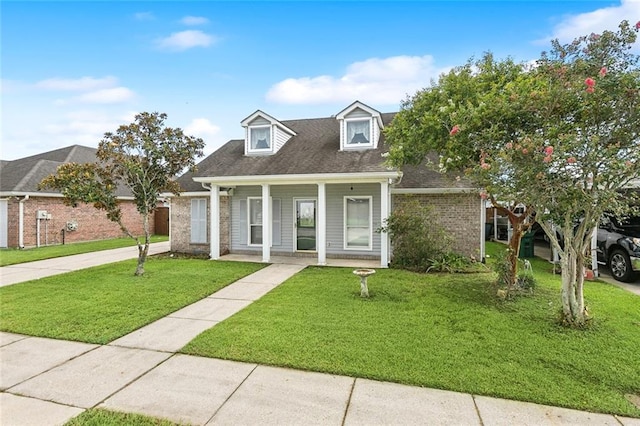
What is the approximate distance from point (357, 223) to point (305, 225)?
2.11m

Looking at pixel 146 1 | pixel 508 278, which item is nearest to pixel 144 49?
pixel 146 1

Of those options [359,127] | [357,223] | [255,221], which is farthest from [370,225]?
[255,221]

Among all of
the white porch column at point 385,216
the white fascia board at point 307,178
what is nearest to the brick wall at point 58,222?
the white fascia board at point 307,178

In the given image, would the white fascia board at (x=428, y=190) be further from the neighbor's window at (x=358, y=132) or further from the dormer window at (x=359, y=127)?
the neighbor's window at (x=358, y=132)

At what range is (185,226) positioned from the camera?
1377 centimetres

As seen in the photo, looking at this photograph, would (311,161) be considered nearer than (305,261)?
No

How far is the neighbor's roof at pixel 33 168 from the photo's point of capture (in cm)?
1565

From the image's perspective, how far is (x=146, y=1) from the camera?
30.5 ft

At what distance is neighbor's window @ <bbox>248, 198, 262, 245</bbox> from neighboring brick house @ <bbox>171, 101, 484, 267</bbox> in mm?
40

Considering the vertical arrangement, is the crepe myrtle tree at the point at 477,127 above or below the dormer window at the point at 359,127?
below

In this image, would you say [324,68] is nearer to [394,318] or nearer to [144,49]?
[144,49]

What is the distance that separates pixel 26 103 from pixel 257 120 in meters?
8.25

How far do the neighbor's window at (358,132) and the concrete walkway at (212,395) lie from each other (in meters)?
9.62

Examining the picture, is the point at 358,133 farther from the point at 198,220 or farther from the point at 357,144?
the point at 198,220
